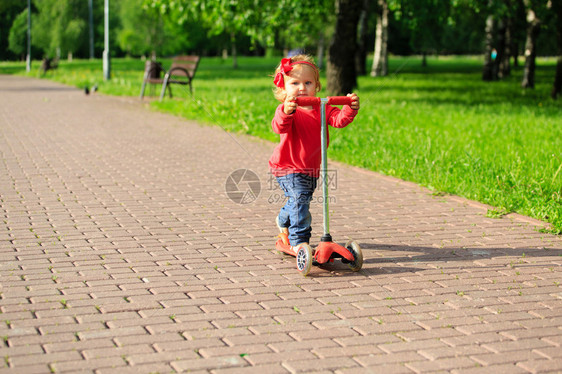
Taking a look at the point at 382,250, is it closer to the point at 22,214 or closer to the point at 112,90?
the point at 22,214

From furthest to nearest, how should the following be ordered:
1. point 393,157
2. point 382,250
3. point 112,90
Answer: point 112,90, point 393,157, point 382,250

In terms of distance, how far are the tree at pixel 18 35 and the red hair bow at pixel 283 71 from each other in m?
68.7

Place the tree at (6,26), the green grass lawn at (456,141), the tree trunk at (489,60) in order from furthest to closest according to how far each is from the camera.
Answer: the tree at (6,26), the tree trunk at (489,60), the green grass lawn at (456,141)

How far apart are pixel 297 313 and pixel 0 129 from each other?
10351 millimetres

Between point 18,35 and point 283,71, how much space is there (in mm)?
71870

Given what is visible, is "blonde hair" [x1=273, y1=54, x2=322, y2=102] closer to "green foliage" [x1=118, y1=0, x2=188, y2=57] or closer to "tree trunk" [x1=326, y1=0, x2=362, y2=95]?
"tree trunk" [x1=326, y1=0, x2=362, y2=95]

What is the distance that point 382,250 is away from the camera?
19.2ft

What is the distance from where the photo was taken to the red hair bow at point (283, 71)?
5.05 meters

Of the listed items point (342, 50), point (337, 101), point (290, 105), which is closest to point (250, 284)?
point (290, 105)

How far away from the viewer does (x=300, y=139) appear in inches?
206

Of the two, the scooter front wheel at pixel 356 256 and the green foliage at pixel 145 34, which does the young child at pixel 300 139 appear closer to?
the scooter front wheel at pixel 356 256

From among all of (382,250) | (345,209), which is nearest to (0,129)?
(345,209)

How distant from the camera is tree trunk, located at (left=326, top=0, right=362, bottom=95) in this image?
18.6 meters


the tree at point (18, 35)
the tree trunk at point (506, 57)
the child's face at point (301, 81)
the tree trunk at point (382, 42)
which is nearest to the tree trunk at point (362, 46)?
the tree trunk at point (382, 42)
